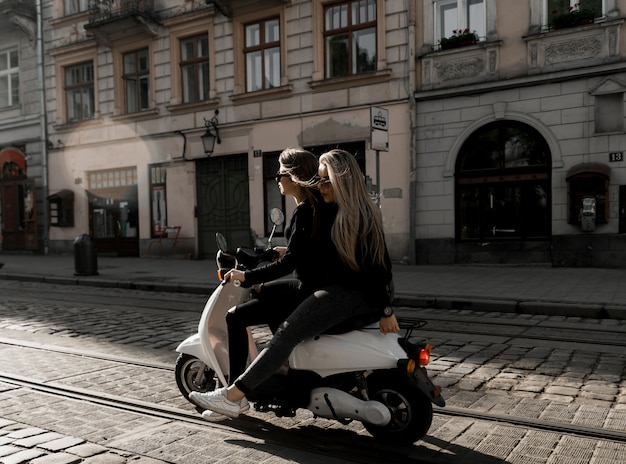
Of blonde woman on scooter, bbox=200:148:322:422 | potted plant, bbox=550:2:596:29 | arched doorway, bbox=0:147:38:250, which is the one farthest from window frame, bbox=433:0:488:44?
arched doorway, bbox=0:147:38:250

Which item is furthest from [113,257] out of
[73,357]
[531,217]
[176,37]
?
[73,357]

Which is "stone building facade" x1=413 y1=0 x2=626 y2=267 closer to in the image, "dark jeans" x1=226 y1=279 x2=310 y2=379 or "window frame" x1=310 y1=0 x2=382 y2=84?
"window frame" x1=310 y1=0 x2=382 y2=84

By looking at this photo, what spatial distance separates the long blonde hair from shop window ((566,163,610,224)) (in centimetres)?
1039

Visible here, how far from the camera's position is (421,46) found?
14.1 m

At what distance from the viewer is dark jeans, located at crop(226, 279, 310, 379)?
341cm

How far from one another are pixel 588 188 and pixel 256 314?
35.2 ft

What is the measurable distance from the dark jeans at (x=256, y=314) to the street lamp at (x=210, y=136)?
1380cm

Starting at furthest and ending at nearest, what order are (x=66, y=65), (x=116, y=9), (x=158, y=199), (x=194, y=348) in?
(x=66, y=65) → (x=158, y=199) → (x=116, y=9) → (x=194, y=348)

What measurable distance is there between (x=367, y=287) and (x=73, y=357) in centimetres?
353

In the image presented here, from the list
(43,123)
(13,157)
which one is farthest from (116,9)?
(13,157)

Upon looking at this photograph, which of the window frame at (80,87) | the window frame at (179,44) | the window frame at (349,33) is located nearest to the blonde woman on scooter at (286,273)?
the window frame at (349,33)

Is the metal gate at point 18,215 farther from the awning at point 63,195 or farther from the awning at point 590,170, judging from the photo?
the awning at point 590,170

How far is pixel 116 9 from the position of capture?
18.5 m

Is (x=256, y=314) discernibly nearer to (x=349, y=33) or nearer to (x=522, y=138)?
(x=522, y=138)
